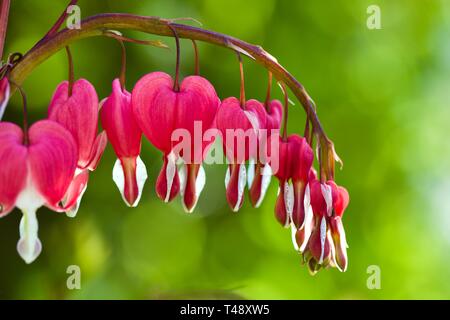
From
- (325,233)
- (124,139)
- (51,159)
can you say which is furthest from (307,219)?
(51,159)

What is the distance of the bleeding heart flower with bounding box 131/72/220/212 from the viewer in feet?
4.06

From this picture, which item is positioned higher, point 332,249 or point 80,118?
point 80,118

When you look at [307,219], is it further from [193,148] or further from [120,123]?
[120,123]

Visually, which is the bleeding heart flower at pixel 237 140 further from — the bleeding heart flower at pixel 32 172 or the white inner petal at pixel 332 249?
the bleeding heart flower at pixel 32 172

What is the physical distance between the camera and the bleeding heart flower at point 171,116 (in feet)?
4.06

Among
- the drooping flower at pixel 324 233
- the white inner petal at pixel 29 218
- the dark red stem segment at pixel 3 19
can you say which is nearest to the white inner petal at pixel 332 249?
the drooping flower at pixel 324 233

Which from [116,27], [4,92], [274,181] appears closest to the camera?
[4,92]

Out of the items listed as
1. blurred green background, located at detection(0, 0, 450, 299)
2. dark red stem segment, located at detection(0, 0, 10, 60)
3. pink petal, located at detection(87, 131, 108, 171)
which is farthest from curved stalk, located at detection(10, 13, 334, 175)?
blurred green background, located at detection(0, 0, 450, 299)

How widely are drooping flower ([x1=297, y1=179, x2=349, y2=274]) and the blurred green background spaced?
198 cm

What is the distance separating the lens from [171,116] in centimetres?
125

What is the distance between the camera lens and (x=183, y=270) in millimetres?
3510

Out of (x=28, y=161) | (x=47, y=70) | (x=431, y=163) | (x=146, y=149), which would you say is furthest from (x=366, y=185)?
(x=28, y=161)

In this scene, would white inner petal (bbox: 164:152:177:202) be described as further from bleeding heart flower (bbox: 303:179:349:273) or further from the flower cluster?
bleeding heart flower (bbox: 303:179:349:273)

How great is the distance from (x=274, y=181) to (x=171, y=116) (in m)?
2.38
